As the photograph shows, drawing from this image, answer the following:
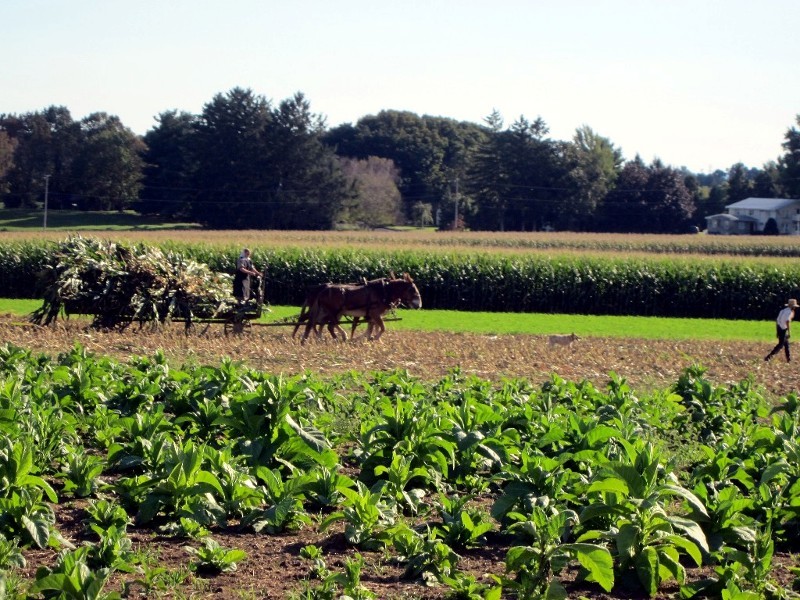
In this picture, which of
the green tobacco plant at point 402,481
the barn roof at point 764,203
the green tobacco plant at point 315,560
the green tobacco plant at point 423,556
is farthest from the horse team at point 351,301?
the barn roof at point 764,203

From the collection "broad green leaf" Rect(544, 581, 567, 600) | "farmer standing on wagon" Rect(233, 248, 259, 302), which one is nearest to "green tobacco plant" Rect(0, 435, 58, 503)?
"broad green leaf" Rect(544, 581, 567, 600)

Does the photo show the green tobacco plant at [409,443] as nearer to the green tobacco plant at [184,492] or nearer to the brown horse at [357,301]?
the green tobacco plant at [184,492]

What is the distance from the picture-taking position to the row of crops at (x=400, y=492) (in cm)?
592

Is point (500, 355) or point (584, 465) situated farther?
point (500, 355)

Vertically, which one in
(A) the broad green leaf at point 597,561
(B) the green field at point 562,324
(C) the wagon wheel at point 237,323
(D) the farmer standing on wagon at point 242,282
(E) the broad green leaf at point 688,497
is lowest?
(B) the green field at point 562,324

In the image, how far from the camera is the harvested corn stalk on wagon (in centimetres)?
2220

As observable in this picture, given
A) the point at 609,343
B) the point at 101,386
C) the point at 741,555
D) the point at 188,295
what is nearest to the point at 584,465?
the point at 741,555

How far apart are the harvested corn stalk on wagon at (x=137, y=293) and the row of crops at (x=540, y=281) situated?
17.8 meters

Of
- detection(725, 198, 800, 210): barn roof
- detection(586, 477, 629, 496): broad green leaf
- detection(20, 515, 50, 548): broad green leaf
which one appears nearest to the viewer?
detection(20, 515, 50, 548): broad green leaf

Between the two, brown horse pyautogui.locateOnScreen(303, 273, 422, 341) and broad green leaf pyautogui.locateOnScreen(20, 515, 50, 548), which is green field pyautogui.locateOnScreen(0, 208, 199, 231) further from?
broad green leaf pyautogui.locateOnScreen(20, 515, 50, 548)

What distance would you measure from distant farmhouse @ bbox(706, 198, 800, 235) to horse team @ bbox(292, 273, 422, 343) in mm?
76212

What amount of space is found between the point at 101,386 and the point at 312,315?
11.5 metres

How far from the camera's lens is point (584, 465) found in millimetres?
7930

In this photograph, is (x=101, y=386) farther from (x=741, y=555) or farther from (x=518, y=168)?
(x=518, y=168)
